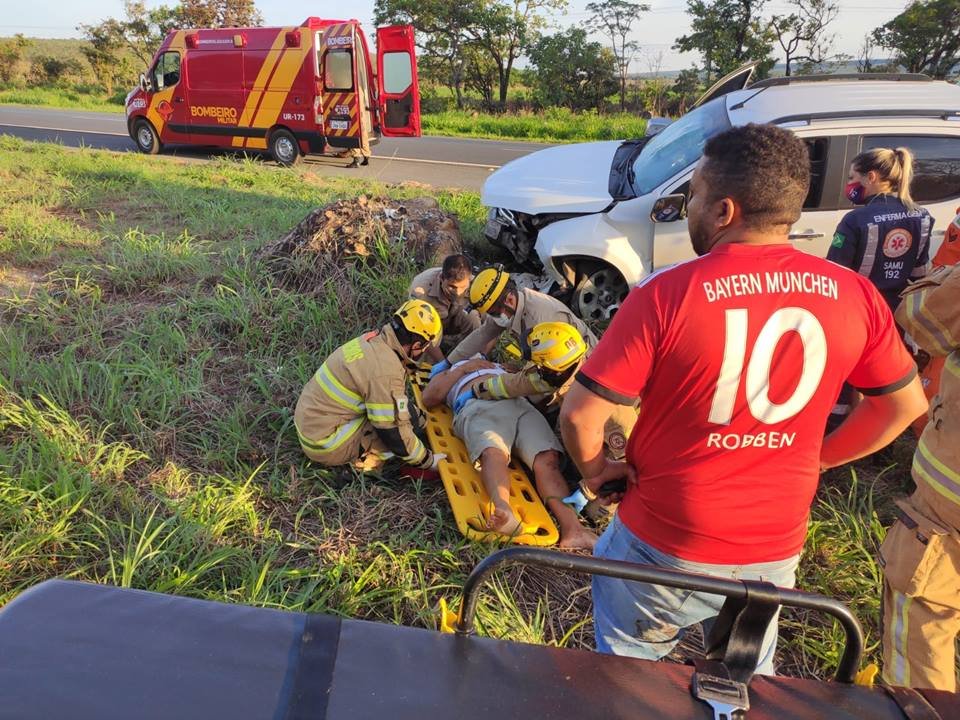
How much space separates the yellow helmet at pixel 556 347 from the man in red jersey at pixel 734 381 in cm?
152

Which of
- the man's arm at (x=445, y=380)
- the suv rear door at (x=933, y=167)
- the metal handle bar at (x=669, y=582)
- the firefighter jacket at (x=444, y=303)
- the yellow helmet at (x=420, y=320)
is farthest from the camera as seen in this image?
the firefighter jacket at (x=444, y=303)

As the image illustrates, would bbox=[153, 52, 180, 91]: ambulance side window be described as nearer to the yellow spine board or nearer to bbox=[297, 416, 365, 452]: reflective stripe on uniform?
the yellow spine board

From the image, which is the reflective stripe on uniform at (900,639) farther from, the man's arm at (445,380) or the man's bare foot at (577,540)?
the man's arm at (445,380)

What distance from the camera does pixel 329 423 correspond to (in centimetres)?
328

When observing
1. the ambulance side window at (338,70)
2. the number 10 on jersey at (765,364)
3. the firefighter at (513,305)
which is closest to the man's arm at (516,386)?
the firefighter at (513,305)

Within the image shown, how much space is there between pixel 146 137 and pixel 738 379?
14.4 metres

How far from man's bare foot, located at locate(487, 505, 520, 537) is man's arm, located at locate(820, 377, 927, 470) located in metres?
1.44

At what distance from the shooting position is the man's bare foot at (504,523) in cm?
292

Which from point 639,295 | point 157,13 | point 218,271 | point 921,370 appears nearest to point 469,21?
point 157,13

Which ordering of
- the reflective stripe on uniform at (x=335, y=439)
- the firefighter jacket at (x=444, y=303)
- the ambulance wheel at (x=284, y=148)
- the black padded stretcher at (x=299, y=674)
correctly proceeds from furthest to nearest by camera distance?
1. the ambulance wheel at (x=284, y=148)
2. the firefighter jacket at (x=444, y=303)
3. the reflective stripe on uniform at (x=335, y=439)
4. the black padded stretcher at (x=299, y=674)

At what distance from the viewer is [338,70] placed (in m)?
10.9

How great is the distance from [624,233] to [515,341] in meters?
1.15

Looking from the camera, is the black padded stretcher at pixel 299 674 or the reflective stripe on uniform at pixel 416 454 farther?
the reflective stripe on uniform at pixel 416 454

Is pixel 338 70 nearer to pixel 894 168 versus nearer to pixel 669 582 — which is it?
pixel 894 168
